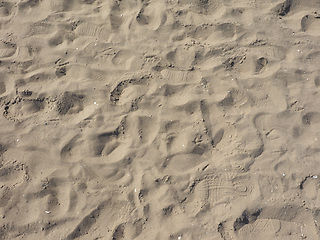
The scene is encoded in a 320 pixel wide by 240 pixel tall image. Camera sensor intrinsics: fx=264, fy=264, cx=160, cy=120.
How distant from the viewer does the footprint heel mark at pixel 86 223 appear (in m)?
2.80

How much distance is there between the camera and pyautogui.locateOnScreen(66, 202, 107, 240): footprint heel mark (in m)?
2.80

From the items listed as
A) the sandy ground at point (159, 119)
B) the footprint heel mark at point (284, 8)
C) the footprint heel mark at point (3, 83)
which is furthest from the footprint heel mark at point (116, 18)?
the footprint heel mark at point (284, 8)

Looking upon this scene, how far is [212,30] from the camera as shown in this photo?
364 cm

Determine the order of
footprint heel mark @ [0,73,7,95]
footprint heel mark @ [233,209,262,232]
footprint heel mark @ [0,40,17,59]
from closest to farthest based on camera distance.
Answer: footprint heel mark @ [233,209,262,232] → footprint heel mark @ [0,73,7,95] → footprint heel mark @ [0,40,17,59]

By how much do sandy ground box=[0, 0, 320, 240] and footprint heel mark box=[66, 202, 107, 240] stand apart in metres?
0.01

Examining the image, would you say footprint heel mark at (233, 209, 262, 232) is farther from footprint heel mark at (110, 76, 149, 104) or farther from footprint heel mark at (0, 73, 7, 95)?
footprint heel mark at (0, 73, 7, 95)

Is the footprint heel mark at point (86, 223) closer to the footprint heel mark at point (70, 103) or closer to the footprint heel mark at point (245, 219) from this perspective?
the footprint heel mark at point (70, 103)

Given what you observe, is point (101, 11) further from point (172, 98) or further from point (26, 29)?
point (172, 98)

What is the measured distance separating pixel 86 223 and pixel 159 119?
1.41 metres

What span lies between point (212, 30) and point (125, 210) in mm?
2596

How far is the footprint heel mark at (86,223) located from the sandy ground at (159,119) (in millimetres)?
11

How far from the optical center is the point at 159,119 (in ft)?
10.5

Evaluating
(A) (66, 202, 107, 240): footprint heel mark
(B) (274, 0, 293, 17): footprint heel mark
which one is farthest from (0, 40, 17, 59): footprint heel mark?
(B) (274, 0, 293, 17): footprint heel mark

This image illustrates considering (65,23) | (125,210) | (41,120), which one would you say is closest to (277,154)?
(125,210)
